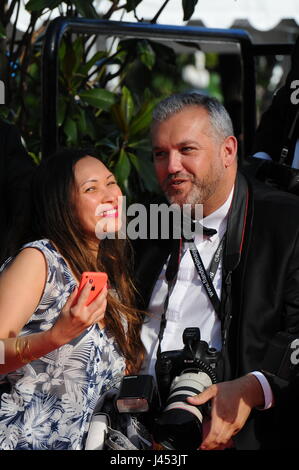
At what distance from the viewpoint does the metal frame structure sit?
3352 mm

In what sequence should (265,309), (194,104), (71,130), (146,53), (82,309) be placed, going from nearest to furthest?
1. (82,309)
2. (265,309)
3. (194,104)
4. (71,130)
5. (146,53)

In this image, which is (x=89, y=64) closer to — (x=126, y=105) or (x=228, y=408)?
(x=126, y=105)

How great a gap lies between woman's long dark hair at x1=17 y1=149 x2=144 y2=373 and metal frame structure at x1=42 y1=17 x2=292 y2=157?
0.98 ft

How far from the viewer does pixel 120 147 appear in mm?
4230

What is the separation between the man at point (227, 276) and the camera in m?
2.85

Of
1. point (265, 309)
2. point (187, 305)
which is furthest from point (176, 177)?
point (265, 309)

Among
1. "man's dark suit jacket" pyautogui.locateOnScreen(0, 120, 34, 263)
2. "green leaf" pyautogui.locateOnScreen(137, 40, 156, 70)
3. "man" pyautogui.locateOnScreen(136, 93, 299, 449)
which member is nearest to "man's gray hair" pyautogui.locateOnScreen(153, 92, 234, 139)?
"man" pyautogui.locateOnScreen(136, 93, 299, 449)

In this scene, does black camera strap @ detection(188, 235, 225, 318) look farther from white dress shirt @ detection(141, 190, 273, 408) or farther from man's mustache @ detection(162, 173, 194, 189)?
man's mustache @ detection(162, 173, 194, 189)

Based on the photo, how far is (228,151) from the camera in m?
3.28

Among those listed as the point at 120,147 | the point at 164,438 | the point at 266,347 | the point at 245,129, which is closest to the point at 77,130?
the point at 120,147

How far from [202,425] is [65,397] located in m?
0.45

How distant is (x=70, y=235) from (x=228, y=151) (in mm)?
716

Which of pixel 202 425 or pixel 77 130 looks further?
pixel 77 130

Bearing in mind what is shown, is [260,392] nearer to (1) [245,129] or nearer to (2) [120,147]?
(1) [245,129]
